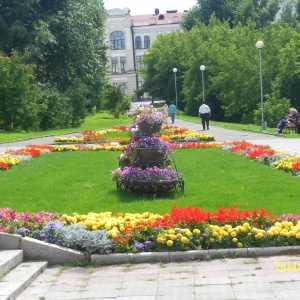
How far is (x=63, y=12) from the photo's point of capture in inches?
1628

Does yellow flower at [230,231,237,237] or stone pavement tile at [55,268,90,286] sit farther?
yellow flower at [230,231,237,237]

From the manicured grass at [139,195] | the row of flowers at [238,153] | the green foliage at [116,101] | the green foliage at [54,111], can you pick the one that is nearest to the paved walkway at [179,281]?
the manicured grass at [139,195]

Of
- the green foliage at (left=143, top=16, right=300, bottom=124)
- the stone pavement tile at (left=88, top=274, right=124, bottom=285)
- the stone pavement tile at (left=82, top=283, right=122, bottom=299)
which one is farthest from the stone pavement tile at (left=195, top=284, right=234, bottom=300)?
the green foliage at (left=143, top=16, right=300, bottom=124)

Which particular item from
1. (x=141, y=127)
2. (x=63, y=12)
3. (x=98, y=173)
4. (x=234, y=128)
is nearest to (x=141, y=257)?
(x=141, y=127)

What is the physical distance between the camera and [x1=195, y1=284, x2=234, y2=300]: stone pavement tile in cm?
572

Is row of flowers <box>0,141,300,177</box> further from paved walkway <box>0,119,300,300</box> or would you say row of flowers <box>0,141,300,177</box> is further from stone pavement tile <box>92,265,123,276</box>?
paved walkway <box>0,119,300,300</box>

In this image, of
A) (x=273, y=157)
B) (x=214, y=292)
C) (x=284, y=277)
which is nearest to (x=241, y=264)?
(x=284, y=277)

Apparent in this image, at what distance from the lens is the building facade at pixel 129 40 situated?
90.7 m

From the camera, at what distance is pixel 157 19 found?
309 ft

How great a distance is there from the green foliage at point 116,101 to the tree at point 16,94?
732 inches

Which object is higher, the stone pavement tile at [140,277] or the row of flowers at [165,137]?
the stone pavement tile at [140,277]

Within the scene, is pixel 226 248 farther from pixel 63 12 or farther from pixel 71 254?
pixel 63 12

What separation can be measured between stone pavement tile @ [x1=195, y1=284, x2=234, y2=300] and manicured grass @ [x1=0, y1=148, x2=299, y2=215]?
319cm

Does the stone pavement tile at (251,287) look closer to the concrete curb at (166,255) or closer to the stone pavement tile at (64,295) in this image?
the concrete curb at (166,255)
